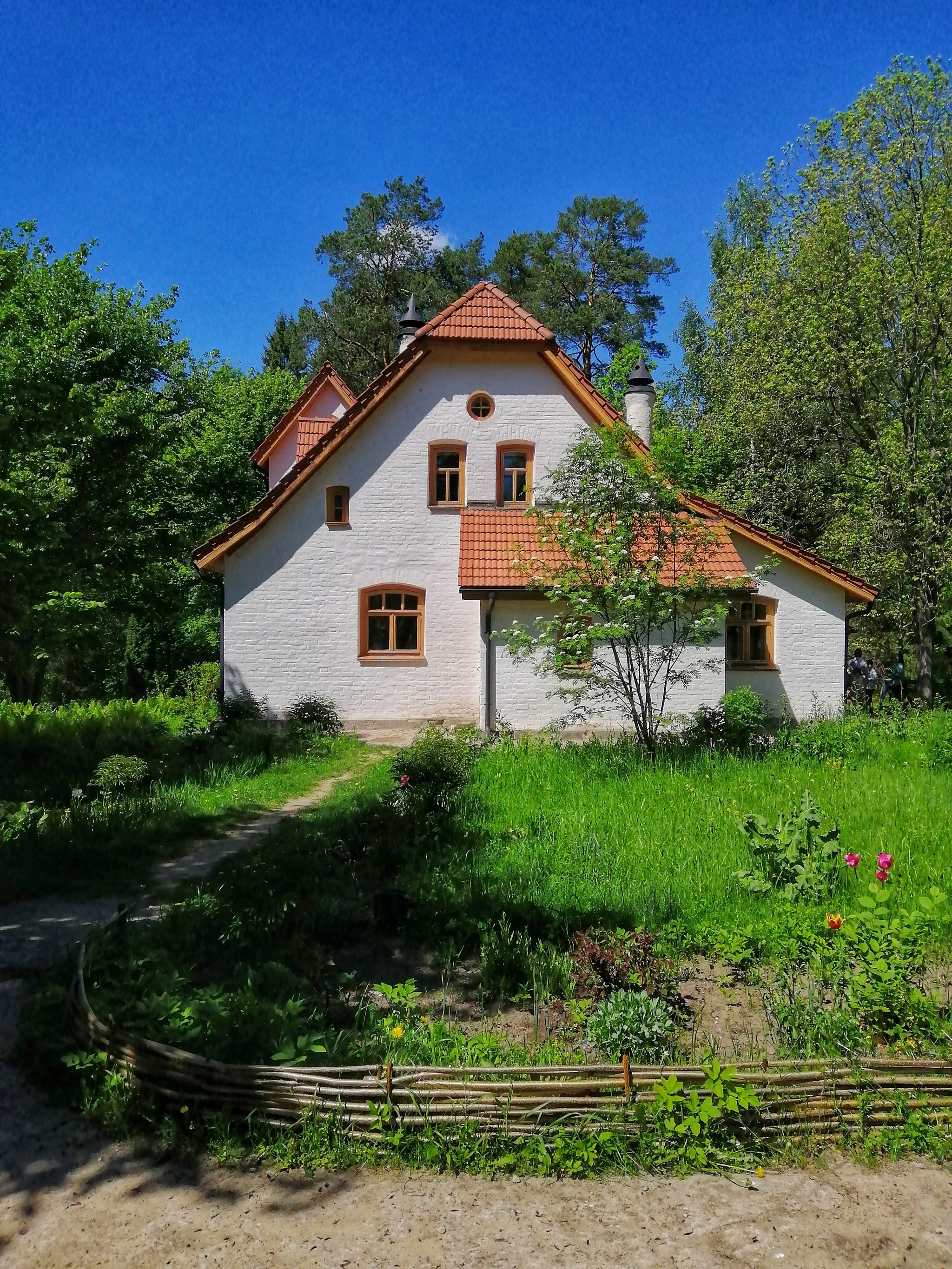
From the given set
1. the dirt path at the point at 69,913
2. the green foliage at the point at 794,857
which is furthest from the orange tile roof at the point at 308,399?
the green foliage at the point at 794,857

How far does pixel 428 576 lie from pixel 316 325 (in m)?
25.7

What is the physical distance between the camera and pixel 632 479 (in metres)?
11.8

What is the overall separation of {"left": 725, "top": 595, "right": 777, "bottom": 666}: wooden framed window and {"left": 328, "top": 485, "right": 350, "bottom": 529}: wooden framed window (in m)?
7.68

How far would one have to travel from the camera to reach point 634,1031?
14.1 ft

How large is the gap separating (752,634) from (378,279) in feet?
91.5

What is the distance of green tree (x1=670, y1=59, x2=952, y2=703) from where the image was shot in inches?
738

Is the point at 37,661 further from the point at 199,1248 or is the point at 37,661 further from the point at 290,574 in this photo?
the point at 199,1248

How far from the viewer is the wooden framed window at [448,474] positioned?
57.0ft

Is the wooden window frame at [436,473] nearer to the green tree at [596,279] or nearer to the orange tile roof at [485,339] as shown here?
the orange tile roof at [485,339]

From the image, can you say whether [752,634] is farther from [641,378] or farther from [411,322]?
[411,322]

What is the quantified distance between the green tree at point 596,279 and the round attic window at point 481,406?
21038 millimetres

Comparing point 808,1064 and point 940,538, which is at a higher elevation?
point 940,538

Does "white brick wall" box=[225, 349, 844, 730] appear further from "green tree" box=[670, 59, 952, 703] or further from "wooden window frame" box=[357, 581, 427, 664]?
"green tree" box=[670, 59, 952, 703]

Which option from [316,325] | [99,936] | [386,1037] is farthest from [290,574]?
[316,325]
